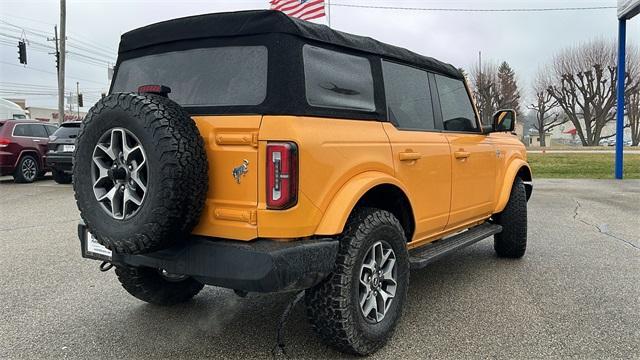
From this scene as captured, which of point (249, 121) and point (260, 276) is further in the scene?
point (249, 121)

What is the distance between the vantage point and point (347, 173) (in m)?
2.79

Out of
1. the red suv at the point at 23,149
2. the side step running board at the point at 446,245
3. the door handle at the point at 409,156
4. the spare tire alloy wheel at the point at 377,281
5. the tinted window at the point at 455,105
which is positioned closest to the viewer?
the spare tire alloy wheel at the point at 377,281

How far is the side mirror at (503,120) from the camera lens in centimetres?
470

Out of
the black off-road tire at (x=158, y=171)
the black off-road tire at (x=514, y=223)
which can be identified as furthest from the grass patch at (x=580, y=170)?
the black off-road tire at (x=158, y=171)

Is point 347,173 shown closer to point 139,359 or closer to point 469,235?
point 139,359

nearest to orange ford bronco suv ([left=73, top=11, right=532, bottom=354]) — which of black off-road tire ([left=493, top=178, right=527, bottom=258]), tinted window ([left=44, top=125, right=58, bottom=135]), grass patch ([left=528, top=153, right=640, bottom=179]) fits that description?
black off-road tire ([left=493, top=178, right=527, bottom=258])

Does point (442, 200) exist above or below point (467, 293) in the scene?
above

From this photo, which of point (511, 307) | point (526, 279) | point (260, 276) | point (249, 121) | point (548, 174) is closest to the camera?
point (260, 276)

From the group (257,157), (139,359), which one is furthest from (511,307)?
(139,359)

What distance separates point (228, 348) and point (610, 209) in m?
7.95

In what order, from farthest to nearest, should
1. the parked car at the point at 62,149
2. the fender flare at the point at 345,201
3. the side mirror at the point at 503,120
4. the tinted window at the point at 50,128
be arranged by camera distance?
1. the tinted window at the point at 50,128
2. the parked car at the point at 62,149
3. the side mirror at the point at 503,120
4. the fender flare at the point at 345,201

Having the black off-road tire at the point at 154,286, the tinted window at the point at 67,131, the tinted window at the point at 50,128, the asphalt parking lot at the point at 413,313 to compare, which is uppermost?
the tinted window at the point at 50,128

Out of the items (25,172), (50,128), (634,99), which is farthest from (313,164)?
(634,99)

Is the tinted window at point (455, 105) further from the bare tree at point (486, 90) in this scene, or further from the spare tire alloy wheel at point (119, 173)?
the bare tree at point (486, 90)
